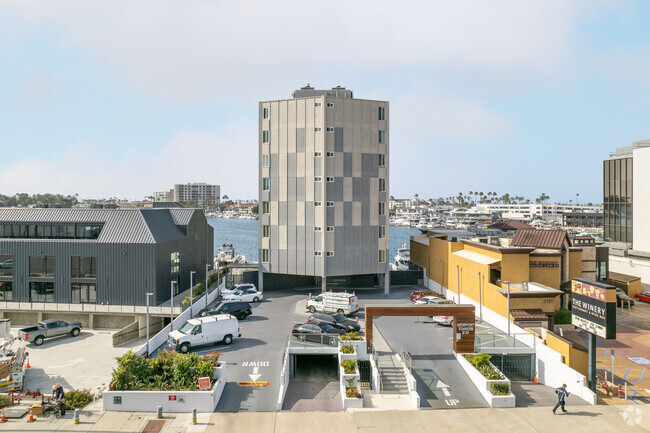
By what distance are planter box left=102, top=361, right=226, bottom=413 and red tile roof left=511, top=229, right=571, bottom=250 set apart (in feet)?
118

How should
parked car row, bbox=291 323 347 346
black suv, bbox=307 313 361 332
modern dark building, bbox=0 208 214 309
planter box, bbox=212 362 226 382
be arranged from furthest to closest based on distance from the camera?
modern dark building, bbox=0 208 214 309 < black suv, bbox=307 313 361 332 < parked car row, bbox=291 323 347 346 < planter box, bbox=212 362 226 382

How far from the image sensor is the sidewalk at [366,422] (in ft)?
75.0

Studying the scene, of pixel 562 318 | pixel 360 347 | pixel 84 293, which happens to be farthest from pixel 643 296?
pixel 84 293

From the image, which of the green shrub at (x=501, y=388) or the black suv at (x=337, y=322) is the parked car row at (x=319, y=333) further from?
the green shrub at (x=501, y=388)

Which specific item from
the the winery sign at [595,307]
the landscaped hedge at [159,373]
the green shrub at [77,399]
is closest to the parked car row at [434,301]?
the the winery sign at [595,307]

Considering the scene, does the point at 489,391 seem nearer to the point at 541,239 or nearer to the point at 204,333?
the point at 204,333

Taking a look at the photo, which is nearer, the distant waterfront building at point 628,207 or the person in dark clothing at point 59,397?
the person in dark clothing at point 59,397

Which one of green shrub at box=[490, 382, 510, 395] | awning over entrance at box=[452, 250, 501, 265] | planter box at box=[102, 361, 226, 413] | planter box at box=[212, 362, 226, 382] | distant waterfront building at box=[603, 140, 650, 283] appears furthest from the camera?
distant waterfront building at box=[603, 140, 650, 283]

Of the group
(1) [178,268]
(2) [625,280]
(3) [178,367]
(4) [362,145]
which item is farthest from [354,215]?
→ (2) [625,280]

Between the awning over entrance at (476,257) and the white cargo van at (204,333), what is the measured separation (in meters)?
24.1

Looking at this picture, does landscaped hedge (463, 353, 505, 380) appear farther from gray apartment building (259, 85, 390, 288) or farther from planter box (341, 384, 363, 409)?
gray apartment building (259, 85, 390, 288)

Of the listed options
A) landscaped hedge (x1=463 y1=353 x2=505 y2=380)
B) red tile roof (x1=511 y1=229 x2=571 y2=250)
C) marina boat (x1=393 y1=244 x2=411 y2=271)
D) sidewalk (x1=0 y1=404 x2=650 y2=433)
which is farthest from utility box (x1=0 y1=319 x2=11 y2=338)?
marina boat (x1=393 y1=244 x2=411 y2=271)

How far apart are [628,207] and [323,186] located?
59.2 meters

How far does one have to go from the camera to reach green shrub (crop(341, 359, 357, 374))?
28.6 meters
